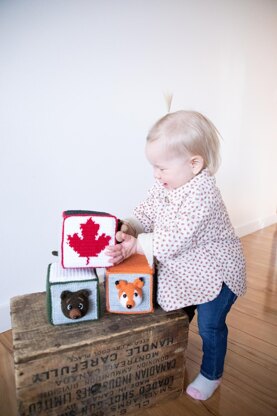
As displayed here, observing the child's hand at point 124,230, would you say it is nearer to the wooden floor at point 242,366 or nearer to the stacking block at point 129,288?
the stacking block at point 129,288

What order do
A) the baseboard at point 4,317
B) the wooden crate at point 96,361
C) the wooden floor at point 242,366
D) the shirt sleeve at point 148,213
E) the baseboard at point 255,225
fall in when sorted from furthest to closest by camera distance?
the baseboard at point 255,225, the baseboard at point 4,317, the shirt sleeve at point 148,213, the wooden floor at point 242,366, the wooden crate at point 96,361

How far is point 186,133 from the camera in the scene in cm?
70

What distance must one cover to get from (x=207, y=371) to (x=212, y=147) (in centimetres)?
55

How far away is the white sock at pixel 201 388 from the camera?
81 centimetres

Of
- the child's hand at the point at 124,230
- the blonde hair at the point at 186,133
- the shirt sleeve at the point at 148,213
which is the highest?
the blonde hair at the point at 186,133

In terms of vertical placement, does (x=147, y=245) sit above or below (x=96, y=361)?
above

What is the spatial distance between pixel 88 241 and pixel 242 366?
1.94 feet

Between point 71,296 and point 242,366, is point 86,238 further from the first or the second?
point 242,366

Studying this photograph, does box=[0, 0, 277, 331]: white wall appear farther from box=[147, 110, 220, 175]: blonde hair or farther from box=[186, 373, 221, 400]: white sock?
box=[186, 373, 221, 400]: white sock

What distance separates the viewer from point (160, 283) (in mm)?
792

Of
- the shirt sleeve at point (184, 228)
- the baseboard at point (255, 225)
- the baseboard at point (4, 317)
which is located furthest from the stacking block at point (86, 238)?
the baseboard at point (255, 225)

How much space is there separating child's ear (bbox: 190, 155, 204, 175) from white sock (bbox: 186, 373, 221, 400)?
1.69 feet

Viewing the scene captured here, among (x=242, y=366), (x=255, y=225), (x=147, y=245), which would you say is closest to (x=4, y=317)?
(x=147, y=245)

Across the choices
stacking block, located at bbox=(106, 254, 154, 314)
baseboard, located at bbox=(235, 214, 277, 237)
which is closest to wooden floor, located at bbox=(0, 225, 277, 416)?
stacking block, located at bbox=(106, 254, 154, 314)
